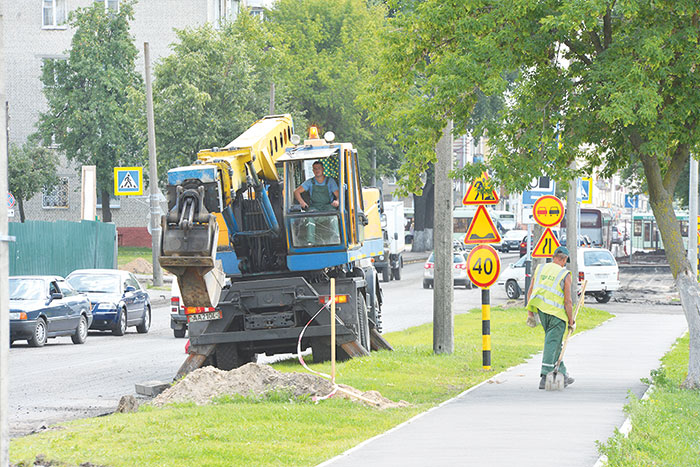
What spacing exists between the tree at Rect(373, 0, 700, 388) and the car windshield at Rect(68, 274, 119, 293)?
13.8 m

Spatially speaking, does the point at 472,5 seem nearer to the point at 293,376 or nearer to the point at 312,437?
the point at 293,376

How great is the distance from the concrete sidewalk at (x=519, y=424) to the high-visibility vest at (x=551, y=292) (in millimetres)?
1000

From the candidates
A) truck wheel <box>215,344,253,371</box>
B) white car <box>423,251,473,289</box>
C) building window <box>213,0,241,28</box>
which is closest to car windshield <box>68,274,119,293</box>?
truck wheel <box>215,344,253,371</box>

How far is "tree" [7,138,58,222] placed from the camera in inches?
2265

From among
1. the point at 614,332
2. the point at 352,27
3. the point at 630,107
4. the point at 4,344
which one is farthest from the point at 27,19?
the point at 4,344

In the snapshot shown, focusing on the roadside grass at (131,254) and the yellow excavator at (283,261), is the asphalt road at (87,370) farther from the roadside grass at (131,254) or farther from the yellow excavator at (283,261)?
the roadside grass at (131,254)

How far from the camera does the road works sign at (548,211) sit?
2333 centimetres

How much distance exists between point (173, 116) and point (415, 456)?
132 feet

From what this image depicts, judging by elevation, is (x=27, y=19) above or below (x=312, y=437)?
above

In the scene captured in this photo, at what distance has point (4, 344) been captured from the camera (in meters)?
5.77

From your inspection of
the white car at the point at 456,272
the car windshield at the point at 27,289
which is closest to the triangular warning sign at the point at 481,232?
the car windshield at the point at 27,289

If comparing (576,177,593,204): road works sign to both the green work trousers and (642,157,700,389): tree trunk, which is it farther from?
the green work trousers

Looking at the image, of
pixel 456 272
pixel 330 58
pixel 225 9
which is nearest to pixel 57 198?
pixel 225 9

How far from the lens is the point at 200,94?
46.6 meters
